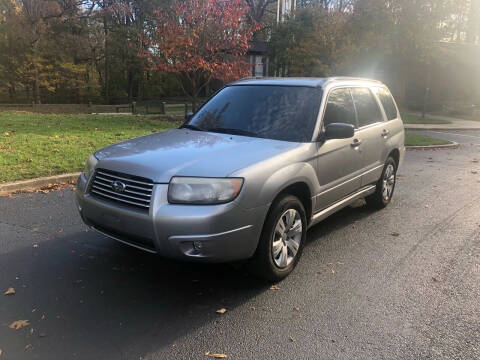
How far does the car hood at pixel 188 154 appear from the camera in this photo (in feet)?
11.0

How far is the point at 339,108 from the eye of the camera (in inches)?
190

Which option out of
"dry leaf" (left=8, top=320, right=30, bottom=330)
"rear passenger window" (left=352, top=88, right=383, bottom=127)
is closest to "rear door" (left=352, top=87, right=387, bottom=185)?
"rear passenger window" (left=352, top=88, right=383, bottom=127)

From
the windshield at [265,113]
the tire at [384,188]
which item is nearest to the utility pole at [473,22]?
the tire at [384,188]

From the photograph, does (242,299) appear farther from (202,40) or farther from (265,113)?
(202,40)

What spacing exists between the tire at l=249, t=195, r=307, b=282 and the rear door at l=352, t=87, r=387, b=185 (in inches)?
65.4

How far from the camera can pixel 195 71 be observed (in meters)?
16.8

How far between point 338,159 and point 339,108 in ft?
2.09

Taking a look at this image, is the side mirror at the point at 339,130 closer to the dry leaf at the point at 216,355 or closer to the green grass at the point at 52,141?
the dry leaf at the point at 216,355

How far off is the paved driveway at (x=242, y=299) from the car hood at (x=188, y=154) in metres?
1.08

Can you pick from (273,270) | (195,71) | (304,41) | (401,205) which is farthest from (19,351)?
(304,41)

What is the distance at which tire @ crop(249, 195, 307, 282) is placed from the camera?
11.9 feet

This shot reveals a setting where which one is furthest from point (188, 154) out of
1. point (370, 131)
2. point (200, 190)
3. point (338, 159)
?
point (370, 131)

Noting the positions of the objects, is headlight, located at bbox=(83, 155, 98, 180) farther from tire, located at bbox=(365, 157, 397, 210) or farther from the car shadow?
tire, located at bbox=(365, 157, 397, 210)

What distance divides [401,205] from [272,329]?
4210 mm
